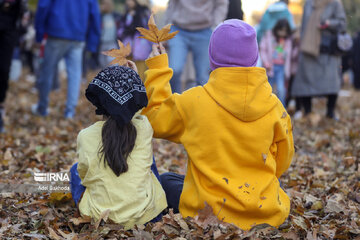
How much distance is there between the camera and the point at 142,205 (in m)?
3.19

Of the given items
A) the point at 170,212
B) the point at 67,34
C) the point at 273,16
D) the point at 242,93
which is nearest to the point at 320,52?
the point at 273,16

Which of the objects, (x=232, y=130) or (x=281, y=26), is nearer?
(x=232, y=130)

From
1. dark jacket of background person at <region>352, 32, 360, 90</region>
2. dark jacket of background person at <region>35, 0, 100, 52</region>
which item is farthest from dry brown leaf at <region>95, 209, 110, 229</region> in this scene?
dark jacket of background person at <region>352, 32, 360, 90</region>

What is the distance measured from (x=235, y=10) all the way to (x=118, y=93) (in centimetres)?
342

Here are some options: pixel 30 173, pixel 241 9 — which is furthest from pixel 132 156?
pixel 241 9

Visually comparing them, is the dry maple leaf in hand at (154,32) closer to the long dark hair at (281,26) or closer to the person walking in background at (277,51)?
the person walking in background at (277,51)

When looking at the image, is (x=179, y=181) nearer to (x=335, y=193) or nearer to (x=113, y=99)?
(x=113, y=99)

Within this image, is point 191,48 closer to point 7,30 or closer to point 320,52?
point 7,30

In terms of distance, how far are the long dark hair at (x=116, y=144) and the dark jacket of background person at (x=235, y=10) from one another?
10.9 feet

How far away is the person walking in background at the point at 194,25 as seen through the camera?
22.0ft

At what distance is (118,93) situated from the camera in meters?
3.05

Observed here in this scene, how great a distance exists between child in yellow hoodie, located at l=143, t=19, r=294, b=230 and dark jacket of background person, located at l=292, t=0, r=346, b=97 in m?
5.59

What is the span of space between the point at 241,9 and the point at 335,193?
278 centimetres
